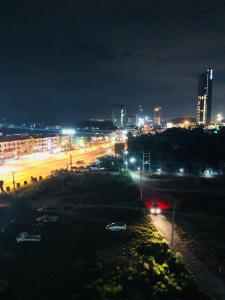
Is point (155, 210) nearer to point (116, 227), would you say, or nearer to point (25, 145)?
point (116, 227)

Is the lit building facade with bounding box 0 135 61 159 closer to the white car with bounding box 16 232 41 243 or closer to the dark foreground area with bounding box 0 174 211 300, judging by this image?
the dark foreground area with bounding box 0 174 211 300

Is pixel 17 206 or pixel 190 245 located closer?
pixel 190 245

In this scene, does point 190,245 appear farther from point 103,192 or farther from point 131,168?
point 131,168

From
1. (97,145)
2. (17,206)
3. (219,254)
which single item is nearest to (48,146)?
(97,145)

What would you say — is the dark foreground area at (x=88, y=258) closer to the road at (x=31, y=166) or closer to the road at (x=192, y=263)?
the road at (x=192, y=263)

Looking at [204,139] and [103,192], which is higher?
[204,139]
